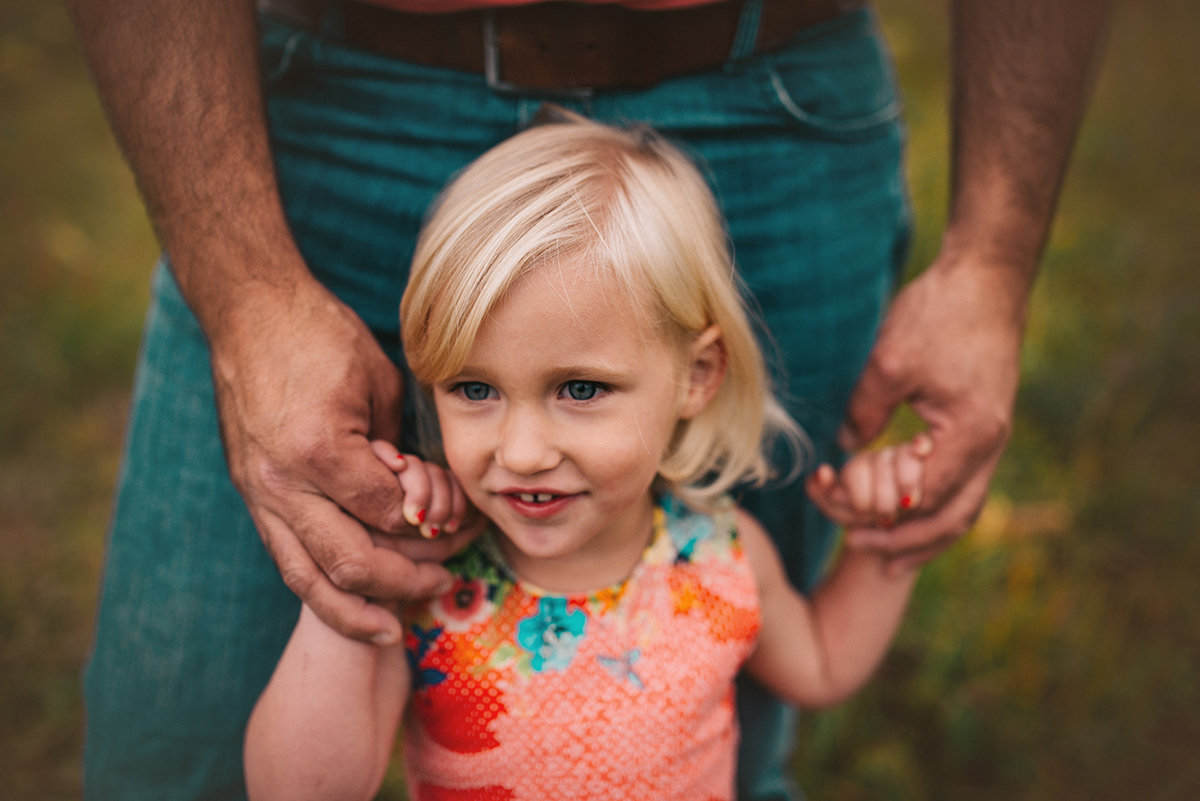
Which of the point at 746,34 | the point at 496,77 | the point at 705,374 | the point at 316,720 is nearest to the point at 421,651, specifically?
the point at 316,720

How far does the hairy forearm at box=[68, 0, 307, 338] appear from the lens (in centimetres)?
114

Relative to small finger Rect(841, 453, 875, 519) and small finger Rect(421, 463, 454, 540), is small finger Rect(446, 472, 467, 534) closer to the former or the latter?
small finger Rect(421, 463, 454, 540)

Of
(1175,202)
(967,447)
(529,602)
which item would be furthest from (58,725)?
(1175,202)

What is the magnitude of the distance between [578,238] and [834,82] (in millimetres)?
693

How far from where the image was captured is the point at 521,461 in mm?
1107

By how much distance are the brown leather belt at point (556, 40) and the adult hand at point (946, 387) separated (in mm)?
541

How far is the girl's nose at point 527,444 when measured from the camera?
1.11 metres

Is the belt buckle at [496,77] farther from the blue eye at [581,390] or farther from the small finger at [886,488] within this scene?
the small finger at [886,488]

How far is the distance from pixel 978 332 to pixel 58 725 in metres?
2.52

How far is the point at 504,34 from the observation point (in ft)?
4.31

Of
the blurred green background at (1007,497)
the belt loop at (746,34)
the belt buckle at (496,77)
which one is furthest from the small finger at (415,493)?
the blurred green background at (1007,497)

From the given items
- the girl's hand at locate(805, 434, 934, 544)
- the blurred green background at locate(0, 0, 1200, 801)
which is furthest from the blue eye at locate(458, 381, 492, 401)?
the blurred green background at locate(0, 0, 1200, 801)

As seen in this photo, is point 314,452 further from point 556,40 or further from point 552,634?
point 556,40

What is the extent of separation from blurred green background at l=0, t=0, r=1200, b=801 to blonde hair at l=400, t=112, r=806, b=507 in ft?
4.96
